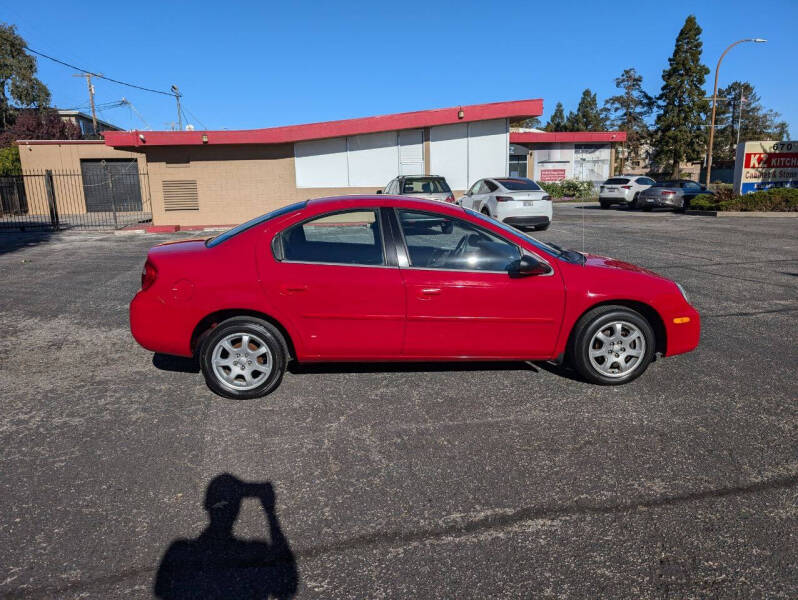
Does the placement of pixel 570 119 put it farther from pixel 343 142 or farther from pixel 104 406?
pixel 104 406

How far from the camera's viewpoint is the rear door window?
4348 mm

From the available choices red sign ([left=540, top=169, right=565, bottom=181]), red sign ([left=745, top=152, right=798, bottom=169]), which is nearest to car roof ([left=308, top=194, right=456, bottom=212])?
red sign ([left=745, top=152, right=798, bottom=169])

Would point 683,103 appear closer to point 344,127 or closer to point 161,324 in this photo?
point 344,127

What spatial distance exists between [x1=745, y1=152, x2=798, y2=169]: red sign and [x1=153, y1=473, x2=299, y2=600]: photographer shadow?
27074 millimetres

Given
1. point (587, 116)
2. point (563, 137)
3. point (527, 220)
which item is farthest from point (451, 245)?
point (587, 116)

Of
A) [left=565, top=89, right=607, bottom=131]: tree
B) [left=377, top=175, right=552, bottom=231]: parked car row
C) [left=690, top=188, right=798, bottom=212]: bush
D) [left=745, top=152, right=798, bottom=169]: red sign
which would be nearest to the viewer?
[left=377, top=175, right=552, bottom=231]: parked car row

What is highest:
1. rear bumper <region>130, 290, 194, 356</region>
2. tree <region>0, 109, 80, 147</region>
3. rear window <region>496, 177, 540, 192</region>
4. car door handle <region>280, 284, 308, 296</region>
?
tree <region>0, 109, 80, 147</region>

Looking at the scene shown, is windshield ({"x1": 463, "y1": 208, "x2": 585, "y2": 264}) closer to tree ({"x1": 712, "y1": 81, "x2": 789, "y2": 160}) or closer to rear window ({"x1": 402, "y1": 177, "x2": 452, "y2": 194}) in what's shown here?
rear window ({"x1": 402, "y1": 177, "x2": 452, "y2": 194})

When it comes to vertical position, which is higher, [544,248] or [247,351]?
[544,248]

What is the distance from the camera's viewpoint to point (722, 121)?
7056 centimetres

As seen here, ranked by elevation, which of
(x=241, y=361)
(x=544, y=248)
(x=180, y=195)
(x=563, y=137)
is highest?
(x=563, y=137)

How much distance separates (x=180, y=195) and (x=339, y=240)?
60.3 ft

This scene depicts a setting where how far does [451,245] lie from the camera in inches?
176

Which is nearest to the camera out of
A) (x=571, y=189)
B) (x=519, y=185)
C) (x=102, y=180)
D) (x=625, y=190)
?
(x=519, y=185)
